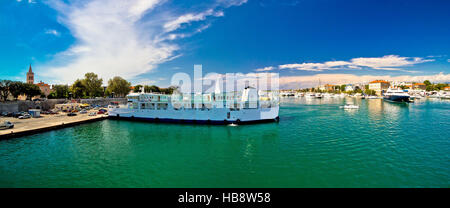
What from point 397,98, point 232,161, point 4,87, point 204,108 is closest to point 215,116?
point 204,108

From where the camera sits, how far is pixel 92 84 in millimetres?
67188

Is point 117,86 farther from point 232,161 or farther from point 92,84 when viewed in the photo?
point 232,161

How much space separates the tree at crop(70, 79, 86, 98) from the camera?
202 feet

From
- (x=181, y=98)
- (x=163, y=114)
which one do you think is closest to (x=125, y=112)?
(x=163, y=114)

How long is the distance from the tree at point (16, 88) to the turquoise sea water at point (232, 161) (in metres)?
38.6

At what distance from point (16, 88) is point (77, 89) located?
16.0 meters

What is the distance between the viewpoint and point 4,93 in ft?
148

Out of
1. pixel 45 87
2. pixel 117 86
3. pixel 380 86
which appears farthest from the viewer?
pixel 380 86

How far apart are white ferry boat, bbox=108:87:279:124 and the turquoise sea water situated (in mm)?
8779

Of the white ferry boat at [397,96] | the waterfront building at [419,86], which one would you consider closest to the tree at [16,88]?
the white ferry boat at [397,96]

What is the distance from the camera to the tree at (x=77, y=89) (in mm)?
61644
